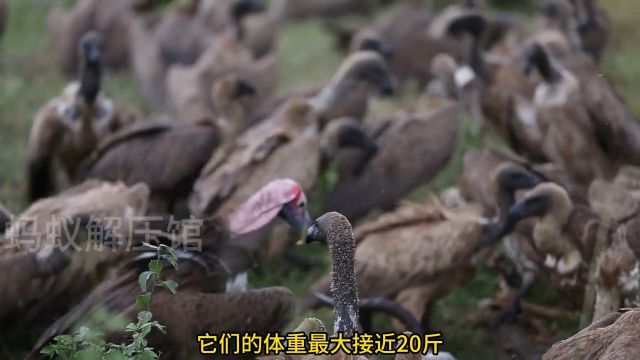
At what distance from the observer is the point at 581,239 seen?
5.25 meters

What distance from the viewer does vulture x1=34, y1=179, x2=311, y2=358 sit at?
14.0 feet

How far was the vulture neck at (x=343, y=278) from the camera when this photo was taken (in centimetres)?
409

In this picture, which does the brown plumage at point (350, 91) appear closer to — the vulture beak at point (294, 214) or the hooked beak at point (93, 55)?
the hooked beak at point (93, 55)

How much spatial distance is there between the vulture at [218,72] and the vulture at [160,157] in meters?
1.42

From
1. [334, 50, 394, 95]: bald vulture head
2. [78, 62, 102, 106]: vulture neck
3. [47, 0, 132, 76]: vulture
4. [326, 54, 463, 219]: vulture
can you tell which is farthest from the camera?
[47, 0, 132, 76]: vulture

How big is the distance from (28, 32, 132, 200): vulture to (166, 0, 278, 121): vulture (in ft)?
3.32

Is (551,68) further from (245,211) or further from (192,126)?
(245,211)

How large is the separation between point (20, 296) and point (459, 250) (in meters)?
1.96

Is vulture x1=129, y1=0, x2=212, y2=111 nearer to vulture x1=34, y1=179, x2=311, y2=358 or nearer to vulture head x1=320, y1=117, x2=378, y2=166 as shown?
vulture head x1=320, y1=117, x2=378, y2=166

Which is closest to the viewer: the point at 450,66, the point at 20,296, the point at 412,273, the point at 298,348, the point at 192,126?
the point at 298,348

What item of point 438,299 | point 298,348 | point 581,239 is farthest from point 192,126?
point 298,348

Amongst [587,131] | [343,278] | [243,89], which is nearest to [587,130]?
[587,131]

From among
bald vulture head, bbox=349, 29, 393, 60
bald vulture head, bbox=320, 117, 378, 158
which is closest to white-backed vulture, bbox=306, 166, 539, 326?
bald vulture head, bbox=320, 117, 378, 158

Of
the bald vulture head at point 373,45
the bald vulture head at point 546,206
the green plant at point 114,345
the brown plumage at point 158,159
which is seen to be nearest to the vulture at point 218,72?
the bald vulture head at point 373,45
